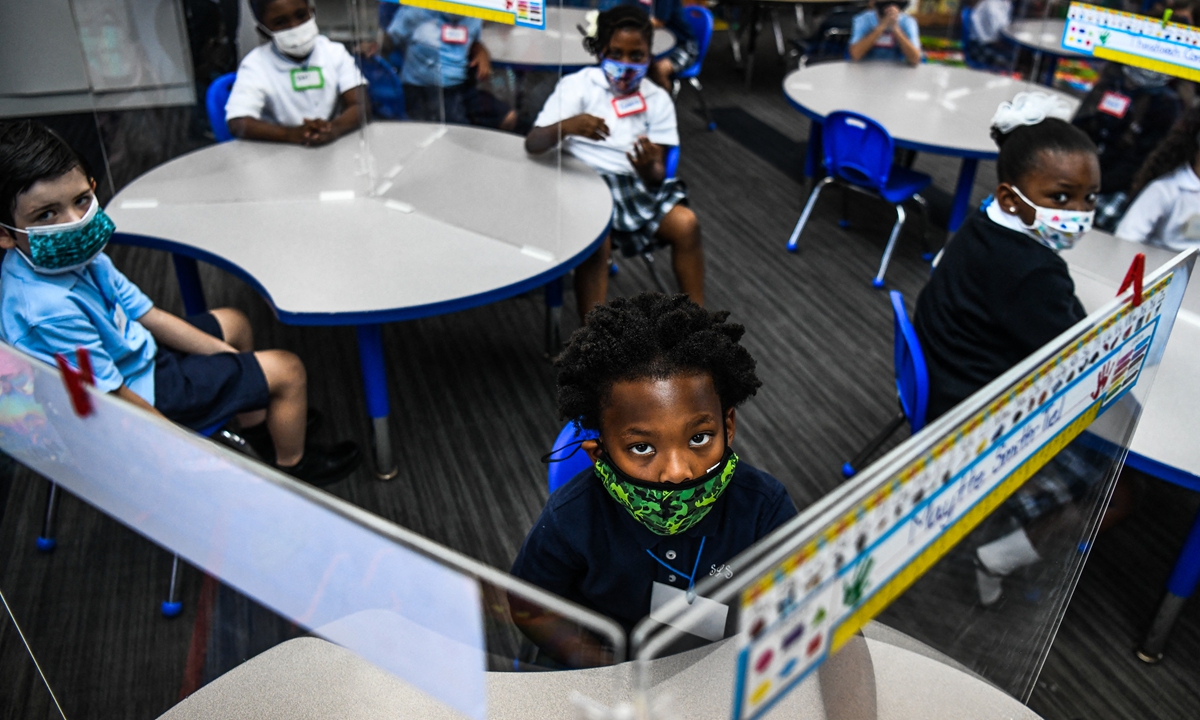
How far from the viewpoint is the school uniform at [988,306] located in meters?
2.03

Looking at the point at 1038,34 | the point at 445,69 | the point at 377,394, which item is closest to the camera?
the point at 377,394

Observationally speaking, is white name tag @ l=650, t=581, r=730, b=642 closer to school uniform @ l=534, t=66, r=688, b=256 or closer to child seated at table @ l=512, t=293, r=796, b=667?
child seated at table @ l=512, t=293, r=796, b=667

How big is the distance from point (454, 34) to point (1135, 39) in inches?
81.1

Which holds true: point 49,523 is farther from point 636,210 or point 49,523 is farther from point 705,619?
point 636,210

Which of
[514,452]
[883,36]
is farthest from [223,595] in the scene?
[883,36]

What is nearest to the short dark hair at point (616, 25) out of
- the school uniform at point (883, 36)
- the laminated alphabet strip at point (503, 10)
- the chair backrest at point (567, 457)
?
the laminated alphabet strip at point (503, 10)

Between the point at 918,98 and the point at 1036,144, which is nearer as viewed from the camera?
the point at 1036,144

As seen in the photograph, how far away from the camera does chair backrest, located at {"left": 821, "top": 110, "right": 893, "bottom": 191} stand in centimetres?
361

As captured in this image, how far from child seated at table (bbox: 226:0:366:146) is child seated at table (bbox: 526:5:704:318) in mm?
666

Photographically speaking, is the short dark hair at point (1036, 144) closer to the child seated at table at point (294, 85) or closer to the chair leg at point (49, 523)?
the child seated at table at point (294, 85)

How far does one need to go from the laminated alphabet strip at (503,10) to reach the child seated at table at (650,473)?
1208mm

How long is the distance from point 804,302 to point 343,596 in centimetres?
319

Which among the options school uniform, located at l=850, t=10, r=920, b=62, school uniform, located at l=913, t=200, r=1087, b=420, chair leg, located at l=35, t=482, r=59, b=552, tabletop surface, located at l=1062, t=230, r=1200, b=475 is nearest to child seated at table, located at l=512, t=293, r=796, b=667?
chair leg, located at l=35, t=482, r=59, b=552

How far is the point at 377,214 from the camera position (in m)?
2.77
